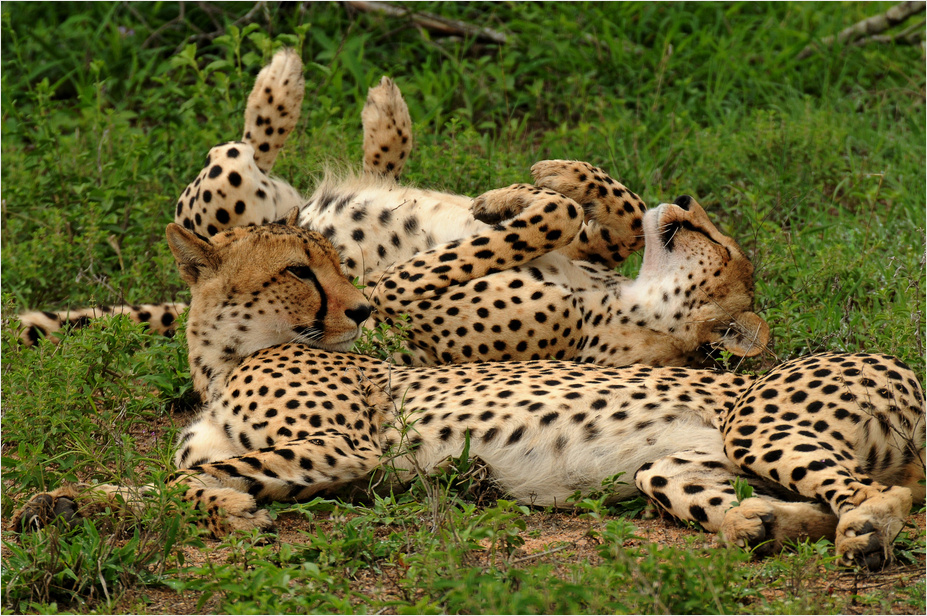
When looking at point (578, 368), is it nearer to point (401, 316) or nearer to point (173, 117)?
point (401, 316)

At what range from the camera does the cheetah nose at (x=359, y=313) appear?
3982 mm

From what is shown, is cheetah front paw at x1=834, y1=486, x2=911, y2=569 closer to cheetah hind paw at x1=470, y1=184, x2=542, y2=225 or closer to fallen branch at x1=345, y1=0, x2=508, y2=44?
cheetah hind paw at x1=470, y1=184, x2=542, y2=225

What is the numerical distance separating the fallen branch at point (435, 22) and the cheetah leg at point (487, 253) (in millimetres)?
3381

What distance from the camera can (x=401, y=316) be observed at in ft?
14.0

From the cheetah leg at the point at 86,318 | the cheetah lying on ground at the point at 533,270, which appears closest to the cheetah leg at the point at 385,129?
the cheetah lying on ground at the point at 533,270

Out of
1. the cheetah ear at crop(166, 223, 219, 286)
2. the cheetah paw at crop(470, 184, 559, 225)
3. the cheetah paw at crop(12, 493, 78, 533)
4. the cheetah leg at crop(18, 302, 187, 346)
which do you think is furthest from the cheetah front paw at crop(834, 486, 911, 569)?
the cheetah leg at crop(18, 302, 187, 346)

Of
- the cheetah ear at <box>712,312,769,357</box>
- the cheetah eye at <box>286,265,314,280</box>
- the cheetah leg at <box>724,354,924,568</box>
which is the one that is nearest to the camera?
the cheetah leg at <box>724,354,924,568</box>

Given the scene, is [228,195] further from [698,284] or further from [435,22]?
[435,22]

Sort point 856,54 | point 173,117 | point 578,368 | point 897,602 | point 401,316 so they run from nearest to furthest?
point 897,602 → point 578,368 → point 401,316 → point 173,117 → point 856,54

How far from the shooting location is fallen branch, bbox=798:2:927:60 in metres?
7.49

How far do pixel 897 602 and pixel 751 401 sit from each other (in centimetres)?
94

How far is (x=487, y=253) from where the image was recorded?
4426mm

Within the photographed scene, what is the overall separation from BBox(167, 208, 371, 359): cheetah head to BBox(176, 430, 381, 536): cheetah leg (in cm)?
58

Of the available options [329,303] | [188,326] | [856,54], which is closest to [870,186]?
[856,54]
